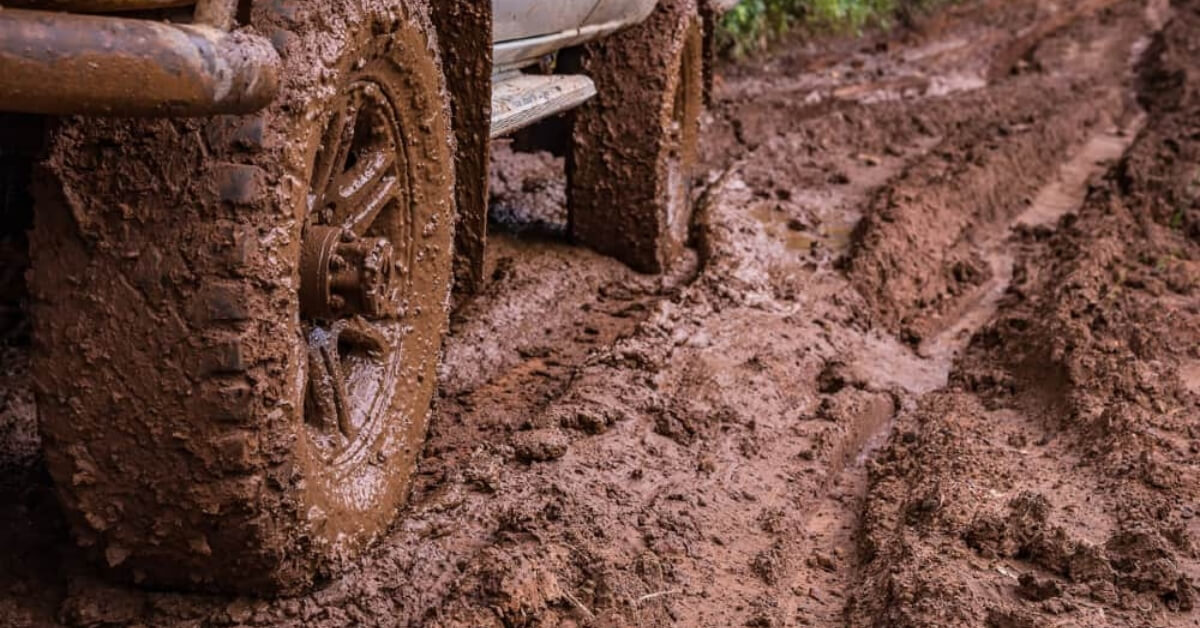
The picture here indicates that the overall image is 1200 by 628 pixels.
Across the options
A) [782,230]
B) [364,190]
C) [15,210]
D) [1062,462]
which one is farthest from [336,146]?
[782,230]

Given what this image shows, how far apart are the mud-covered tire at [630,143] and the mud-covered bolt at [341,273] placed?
254 cm

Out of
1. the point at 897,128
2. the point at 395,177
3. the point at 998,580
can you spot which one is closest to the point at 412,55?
the point at 395,177

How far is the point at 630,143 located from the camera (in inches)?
214

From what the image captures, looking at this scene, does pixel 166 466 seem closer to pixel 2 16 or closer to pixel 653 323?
pixel 2 16

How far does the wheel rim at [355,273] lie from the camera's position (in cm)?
276

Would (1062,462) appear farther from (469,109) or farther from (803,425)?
(469,109)

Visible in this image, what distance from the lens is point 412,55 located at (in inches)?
117

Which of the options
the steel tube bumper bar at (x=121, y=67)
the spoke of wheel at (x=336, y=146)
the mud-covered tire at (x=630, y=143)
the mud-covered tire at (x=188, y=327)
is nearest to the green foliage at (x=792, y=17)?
the mud-covered tire at (x=630, y=143)

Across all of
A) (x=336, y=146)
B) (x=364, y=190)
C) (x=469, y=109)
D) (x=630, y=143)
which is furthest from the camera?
(x=630, y=143)

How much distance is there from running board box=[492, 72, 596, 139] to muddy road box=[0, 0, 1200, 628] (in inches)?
28.5

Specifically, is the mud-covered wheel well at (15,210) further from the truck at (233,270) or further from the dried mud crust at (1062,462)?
the dried mud crust at (1062,462)

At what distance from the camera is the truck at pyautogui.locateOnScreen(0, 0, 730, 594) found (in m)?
1.99

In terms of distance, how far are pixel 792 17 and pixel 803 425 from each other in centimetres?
915

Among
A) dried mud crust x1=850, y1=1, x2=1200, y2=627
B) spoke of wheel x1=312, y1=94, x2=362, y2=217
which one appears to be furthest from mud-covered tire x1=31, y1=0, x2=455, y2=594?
dried mud crust x1=850, y1=1, x2=1200, y2=627
